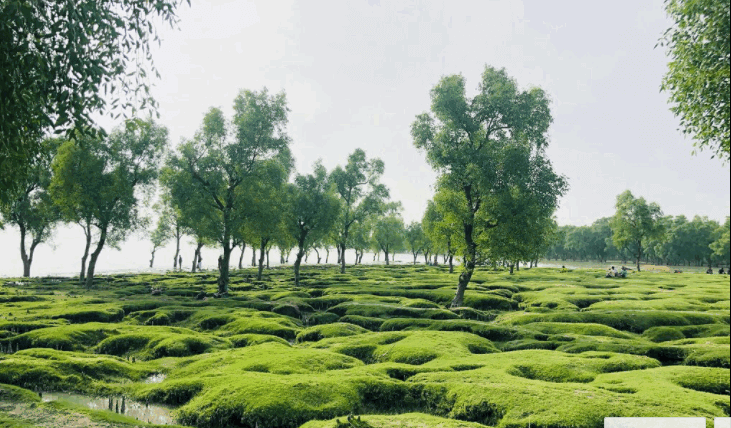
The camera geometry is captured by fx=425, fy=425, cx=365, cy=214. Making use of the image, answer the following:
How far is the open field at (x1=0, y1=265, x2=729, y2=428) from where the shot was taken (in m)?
14.4

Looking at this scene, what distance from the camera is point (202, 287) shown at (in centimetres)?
5928

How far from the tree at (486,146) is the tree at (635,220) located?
88.8 meters

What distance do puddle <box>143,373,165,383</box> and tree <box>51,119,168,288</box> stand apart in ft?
148

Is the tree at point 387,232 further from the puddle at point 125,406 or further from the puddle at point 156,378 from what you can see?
the puddle at point 125,406

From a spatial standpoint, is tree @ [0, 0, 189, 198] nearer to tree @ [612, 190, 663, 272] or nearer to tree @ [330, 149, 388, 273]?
tree @ [330, 149, 388, 273]

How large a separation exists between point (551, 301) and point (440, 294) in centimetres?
1211

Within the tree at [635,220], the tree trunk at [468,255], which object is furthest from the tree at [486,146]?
the tree at [635,220]

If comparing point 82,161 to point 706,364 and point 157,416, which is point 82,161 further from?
point 706,364

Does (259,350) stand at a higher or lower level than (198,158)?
lower

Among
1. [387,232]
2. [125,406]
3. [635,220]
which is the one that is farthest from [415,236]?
[125,406]

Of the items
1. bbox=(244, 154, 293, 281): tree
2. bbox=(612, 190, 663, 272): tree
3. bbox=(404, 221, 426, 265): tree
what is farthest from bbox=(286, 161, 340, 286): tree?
bbox=(404, 221, 426, 265): tree

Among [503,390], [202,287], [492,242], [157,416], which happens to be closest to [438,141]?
[492,242]

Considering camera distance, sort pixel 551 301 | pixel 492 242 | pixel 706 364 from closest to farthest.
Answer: pixel 706 364 → pixel 492 242 → pixel 551 301
